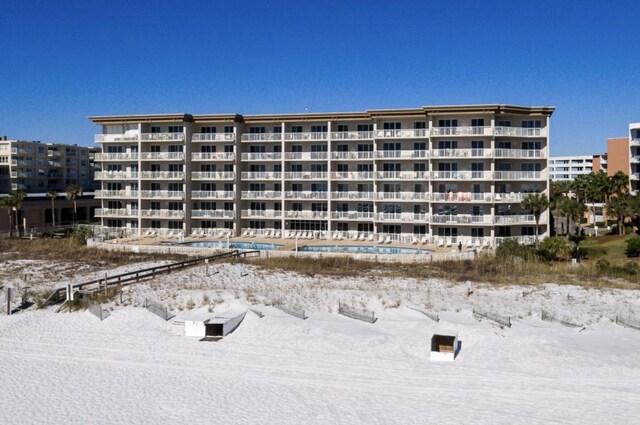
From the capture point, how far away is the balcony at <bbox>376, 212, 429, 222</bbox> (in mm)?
55562

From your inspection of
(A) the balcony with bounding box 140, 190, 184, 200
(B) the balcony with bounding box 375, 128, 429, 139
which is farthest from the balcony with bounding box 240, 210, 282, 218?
(B) the balcony with bounding box 375, 128, 429, 139

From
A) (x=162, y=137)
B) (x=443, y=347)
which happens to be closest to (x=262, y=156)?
(x=162, y=137)

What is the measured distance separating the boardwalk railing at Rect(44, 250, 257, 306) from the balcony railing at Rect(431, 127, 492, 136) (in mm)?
19993

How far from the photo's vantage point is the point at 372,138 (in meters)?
56.6

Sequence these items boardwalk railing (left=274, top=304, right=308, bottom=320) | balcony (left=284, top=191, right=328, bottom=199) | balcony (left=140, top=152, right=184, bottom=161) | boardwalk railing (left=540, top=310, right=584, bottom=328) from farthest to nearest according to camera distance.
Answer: balcony (left=140, top=152, right=184, bottom=161)
balcony (left=284, top=191, right=328, bottom=199)
boardwalk railing (left=274, top=304, right=308, bottom=320)
boardwalk railing (left=540, top=310, right=584, bottom=328)

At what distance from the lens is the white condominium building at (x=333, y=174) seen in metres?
53.2

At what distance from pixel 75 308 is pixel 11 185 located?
2846 inches

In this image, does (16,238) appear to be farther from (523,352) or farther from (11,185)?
(523,352)

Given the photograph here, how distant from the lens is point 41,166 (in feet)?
319

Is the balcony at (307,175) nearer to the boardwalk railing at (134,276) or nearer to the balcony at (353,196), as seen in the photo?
the balcony at (353,196)

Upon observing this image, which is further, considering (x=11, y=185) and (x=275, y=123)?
(x=11, y=185)

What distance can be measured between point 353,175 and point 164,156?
19707 mm

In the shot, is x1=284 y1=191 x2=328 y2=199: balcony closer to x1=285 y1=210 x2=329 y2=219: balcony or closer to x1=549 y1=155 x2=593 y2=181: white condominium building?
x1=285 y1=210 x2=329 y2=219: balcony

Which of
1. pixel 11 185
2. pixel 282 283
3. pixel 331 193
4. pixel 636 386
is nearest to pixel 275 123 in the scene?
pixel 331 193
